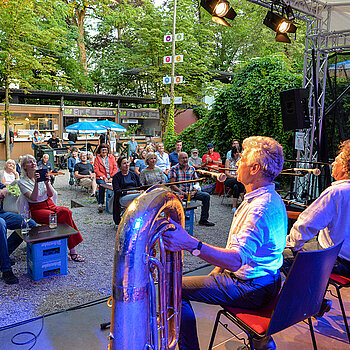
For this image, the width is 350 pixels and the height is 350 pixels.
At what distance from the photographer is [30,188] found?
4168 millimetres

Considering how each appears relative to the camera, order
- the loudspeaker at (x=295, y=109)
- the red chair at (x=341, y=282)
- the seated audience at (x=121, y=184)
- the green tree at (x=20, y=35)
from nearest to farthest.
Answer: the red chair at (x=341, y=282) < the seated audience at (x=121, y=184) < the loudspeaker at (x=295, y=109) < the green tree at (x=20, y=35)

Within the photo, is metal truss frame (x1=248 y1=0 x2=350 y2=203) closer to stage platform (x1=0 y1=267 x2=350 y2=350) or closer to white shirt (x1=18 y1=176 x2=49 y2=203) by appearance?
stage platform (x1=0 y1=267 x2=350 y2=350)

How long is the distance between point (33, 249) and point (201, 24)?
2103 cm

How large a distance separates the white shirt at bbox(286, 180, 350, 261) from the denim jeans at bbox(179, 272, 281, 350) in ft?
1.83

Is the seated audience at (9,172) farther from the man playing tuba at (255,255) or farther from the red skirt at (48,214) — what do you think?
the man playing tuba at (255,255)

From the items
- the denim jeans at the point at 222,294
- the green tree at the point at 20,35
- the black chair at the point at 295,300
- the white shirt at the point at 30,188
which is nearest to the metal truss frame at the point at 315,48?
the white shirt at the point at 30,188

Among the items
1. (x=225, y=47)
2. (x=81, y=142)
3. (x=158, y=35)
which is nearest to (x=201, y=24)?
(x=225, y=47)

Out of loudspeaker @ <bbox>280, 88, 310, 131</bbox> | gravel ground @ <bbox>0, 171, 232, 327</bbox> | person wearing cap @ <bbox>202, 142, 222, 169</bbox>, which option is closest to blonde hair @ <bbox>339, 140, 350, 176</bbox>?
gravel ground @ <bbox>0, 171, 232, 327</bbox>

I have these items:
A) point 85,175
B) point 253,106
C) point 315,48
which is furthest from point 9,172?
point 253,106

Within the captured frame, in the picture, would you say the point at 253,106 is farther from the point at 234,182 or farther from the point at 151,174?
the point at 151,174

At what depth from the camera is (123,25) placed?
23.4 m

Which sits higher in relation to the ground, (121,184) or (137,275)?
(137,275)

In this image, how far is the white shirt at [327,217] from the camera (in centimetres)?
226

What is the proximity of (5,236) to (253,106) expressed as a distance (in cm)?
793
